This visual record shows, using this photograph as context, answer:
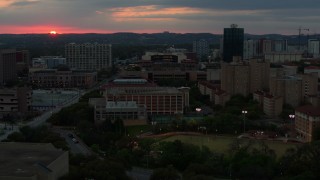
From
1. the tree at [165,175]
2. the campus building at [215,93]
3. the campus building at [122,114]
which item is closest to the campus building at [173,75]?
the campus building at [215,93]

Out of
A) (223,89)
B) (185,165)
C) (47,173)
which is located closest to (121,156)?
(185,165)

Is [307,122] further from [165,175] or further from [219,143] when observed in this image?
[165,175]

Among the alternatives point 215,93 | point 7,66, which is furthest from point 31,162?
point 7,66

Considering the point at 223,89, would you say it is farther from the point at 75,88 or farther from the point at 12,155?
the point at 12,155

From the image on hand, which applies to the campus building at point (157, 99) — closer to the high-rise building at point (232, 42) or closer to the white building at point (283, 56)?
the high-rise building at point (232, 42)

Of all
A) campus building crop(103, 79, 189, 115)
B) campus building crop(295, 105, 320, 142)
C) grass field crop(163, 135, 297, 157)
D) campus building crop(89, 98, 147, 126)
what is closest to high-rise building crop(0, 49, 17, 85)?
campus building crop(103, 79, 189, 115)

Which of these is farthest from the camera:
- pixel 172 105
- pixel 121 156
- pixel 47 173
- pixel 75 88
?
pixel 75 88

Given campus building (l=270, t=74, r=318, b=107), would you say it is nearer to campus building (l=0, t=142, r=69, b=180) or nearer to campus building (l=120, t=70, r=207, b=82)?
campus building (l=120, t=70, r=207, b=82)
